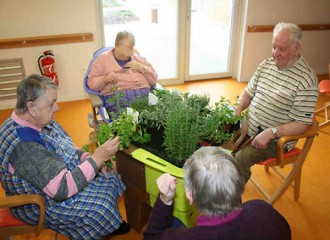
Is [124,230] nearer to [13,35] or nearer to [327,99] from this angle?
[13,35]

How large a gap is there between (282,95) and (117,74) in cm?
140

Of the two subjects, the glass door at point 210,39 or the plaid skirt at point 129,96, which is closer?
the plaid skirt at point 129,96

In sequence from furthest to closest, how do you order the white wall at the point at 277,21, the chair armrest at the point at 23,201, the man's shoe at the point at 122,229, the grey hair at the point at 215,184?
the white wall at the point at 277,21
the man's shoe at the point at 122,229
the chair armrest at the point at 23,201
the grey hair at the point at 215,184

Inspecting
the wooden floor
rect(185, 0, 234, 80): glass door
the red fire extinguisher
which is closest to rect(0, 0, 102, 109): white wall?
the red fire extinguisher

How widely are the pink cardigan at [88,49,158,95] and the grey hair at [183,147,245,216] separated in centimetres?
172

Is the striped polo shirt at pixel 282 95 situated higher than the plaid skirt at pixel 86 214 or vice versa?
the striped polo shirt at pixel 282 95

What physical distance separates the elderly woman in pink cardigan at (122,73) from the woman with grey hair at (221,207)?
5.29ft

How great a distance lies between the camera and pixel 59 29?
374 centimetres

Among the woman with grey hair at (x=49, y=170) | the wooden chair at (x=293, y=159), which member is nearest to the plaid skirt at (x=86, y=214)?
the woman with grey hair at (x=49, y=170)

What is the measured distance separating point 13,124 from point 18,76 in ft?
8.62

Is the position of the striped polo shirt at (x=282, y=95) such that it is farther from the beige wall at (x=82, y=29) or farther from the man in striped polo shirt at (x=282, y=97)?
the beige wall at (x=82, y=29)

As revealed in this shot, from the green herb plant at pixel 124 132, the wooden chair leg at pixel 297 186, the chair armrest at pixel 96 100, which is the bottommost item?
the wooden chair leg at pixel 297 186

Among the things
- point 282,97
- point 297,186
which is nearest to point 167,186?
point 282,97

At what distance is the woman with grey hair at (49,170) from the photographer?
143 centimetres
